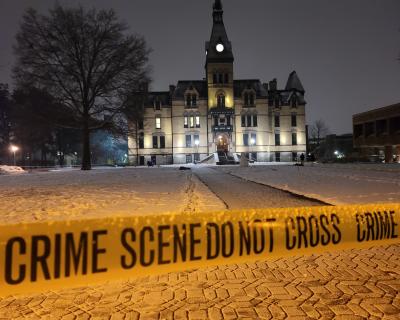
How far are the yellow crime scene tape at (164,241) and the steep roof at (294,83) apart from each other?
7750 cm

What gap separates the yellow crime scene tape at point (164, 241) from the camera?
8.77ft

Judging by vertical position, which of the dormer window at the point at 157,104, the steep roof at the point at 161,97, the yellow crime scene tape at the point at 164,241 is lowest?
the yellow crime scene tape at the point at 164,241

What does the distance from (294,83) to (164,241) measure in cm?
8051

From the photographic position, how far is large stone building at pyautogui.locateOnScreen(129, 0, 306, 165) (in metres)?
69.9

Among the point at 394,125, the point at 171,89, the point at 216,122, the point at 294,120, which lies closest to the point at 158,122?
the point at 171,89

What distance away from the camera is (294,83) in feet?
260

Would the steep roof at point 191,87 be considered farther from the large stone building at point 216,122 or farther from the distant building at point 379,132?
the distant building at point 379,132

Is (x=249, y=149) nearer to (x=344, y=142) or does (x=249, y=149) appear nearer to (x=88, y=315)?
(x=344, y=142)

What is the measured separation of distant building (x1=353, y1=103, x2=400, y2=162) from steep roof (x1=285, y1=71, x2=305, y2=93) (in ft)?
56.3

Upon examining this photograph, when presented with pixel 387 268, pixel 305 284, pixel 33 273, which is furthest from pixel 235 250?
pixel 387 268

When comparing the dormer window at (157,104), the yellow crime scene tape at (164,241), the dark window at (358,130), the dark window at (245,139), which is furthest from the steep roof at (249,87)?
the yellow crime scene tape at (164,241)

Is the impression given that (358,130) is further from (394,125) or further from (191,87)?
(191,87)

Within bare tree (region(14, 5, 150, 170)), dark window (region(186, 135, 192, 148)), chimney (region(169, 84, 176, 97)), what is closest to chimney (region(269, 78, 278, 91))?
chimney (region(169, 84, 176, 97))

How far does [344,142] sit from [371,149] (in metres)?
45.2
